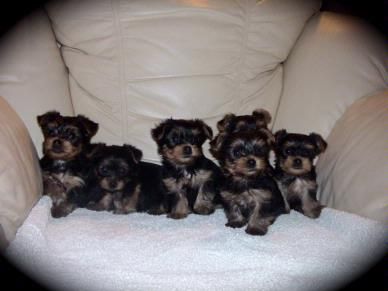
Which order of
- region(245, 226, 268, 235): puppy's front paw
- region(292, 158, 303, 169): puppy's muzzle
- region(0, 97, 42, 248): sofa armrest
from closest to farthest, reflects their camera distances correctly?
region(0, 97, 42, 248): sofa armrest
region(245, 226, 268, 235): puppy's front paw
region(292, 158, 303, 169): puppy's muzzle

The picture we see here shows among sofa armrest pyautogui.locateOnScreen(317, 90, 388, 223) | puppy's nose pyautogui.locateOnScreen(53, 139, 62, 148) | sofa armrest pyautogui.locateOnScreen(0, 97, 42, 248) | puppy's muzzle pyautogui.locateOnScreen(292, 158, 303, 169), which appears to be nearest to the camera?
sofa armrest pyautogui.locateOnScreen(0, 97, 42, 248)

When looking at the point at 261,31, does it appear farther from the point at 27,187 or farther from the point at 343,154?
the point at 27,187

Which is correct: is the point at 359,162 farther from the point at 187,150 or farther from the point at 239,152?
the point at 187,150

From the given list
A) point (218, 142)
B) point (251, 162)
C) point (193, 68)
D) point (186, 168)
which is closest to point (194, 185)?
point (186, 168)

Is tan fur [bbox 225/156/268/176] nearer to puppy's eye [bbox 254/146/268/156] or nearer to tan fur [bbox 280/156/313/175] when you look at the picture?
puppy's eye [bbox 254/146/268/156]

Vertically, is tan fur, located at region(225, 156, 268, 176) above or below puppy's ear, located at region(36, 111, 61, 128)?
below

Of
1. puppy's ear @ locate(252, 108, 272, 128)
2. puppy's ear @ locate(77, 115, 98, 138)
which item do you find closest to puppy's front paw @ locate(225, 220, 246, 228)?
puppy's ear @ locate(252, 108, 272, 128)

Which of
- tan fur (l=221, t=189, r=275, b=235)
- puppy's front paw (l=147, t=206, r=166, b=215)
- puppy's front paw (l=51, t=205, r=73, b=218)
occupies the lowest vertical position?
puppy's front paw (l=147, t=206, r=166, b=215)

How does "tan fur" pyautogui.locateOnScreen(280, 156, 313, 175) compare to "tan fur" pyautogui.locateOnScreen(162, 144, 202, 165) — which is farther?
"tan fur" pyautogui.locateOnScreen(162, 144, 202, 165)
